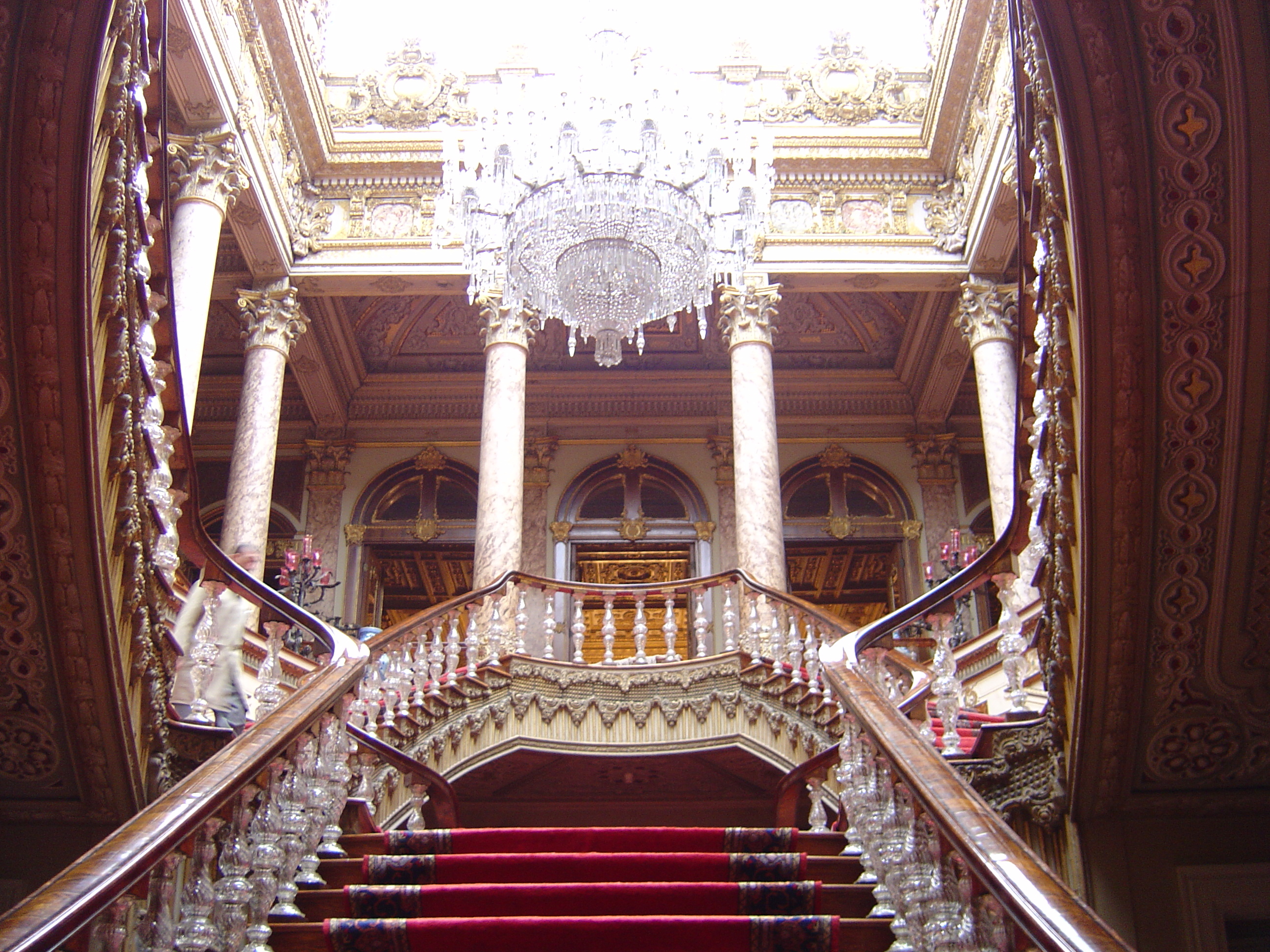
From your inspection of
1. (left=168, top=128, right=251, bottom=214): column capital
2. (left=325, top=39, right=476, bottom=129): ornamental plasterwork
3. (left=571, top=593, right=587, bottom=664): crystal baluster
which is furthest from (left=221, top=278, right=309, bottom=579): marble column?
(left=571, top=593, right=587, bottom=664): crystal baluster

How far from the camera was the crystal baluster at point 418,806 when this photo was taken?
16.6 feet

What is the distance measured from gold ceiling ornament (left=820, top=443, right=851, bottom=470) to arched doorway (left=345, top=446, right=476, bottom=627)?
4.31 m

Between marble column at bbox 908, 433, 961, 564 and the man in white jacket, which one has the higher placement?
marble column at bbox 908, 433, 961, 564

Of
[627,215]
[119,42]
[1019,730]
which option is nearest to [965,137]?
[627,215]

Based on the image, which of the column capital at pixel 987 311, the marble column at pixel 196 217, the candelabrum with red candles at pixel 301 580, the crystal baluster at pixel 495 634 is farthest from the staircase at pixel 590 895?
the column capital at pixel 987 311

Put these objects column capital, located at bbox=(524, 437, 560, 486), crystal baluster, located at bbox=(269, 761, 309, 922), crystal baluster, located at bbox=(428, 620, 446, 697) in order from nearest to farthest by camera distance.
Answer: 1. crystal baluster, located at bbox=(269, 761, 309, 922)
2. crystal baluster, located at bbox=(428, 620, 446, 697)
3. column capital, located at bbox=(524, 437, 560, 486)

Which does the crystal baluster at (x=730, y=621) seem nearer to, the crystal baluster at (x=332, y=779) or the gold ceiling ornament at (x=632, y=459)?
the crystal baluster at (x=332, y=779)

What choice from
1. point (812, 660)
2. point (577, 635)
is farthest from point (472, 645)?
point (812, 660)

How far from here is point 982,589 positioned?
44.3 feet

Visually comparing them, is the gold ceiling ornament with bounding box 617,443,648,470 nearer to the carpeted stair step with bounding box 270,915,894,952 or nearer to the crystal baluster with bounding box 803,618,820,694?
the crystal baluster with bounding box 803,618,820,694

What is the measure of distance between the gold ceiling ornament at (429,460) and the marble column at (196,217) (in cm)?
517

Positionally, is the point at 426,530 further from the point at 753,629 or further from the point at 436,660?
the point at 753,629

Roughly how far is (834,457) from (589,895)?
10862 mm

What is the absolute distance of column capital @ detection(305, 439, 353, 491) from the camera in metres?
13.8
